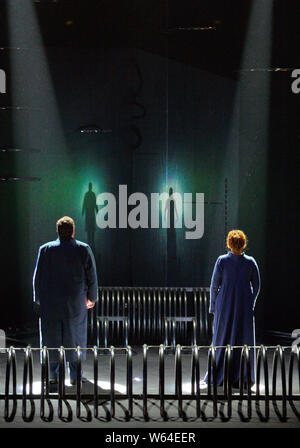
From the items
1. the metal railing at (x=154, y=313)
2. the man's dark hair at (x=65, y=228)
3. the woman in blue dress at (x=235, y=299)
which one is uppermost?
the man's dark hair at (x=65, y=228)

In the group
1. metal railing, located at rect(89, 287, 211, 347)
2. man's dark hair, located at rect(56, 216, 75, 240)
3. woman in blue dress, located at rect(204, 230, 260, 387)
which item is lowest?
metal railing, located at rect(89, 287, 211, 347)

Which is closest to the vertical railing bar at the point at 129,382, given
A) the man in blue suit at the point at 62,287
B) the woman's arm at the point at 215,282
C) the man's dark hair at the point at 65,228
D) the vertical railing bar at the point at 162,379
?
the vertical railing bar at the point at 162,379

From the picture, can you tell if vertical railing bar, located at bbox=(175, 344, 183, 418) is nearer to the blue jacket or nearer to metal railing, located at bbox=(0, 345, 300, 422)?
metal railing, located at bbox=(0, 345, 300, 422)

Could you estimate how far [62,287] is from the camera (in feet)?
24.6

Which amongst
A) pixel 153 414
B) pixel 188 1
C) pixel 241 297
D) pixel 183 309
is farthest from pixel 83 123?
pixel 153 414

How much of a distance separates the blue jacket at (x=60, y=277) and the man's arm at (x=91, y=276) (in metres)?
0.01

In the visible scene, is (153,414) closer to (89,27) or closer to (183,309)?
(183,309)

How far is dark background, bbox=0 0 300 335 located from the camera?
10.7m

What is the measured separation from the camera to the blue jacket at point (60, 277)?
24.6 ft

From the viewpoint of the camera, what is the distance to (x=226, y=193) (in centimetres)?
1088

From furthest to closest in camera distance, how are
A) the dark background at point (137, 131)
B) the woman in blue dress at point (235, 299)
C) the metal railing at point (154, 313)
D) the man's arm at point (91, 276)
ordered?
the dark background at point (137, 131)
the metal railing at point (154, 313)
the man's arm at point (91, 276)
the woman in blue dress at point (235, 299)

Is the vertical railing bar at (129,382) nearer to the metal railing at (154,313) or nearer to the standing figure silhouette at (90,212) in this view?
the metal railing at (154,313)

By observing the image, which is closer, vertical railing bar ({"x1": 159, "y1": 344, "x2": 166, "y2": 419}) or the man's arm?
vertical railing bar ({"x1": 159, "y1": 344, "x2": 166, "y2": 419})

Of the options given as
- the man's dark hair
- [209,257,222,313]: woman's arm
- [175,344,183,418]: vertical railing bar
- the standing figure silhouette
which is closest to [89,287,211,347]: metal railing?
the standing figure silhouette
